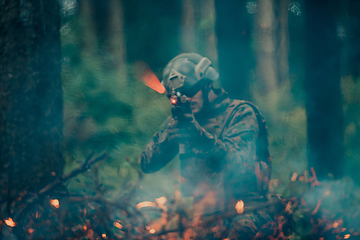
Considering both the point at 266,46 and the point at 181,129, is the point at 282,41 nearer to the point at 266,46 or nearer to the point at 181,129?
the point at 266,46

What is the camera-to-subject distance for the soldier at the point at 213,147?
2.28 m

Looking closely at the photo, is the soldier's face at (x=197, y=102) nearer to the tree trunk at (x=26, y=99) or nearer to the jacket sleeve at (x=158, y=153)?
the jacket sleeve at (x=158, y=153)

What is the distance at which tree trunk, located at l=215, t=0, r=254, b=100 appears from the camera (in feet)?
10.5

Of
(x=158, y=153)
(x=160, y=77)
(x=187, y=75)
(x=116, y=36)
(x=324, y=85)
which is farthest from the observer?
(x=116, y=36)

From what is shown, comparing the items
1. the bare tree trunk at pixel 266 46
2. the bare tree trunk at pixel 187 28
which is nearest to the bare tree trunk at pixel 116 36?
the bare tree trunk at pixel 187 28

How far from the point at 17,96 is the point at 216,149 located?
1.97m

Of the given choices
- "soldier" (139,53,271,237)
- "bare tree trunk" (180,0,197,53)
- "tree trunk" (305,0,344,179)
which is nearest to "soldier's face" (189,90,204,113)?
"soldier" (139,53,271,237)

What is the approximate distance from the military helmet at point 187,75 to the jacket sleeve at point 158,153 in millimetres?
408

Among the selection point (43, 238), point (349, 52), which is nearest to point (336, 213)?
point (349, 52)

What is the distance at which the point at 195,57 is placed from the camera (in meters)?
2.56

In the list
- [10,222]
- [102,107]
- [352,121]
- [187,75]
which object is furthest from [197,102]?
[10,222]

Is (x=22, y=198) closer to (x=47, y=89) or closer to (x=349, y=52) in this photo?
(x=47, y=89)

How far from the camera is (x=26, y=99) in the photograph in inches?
103

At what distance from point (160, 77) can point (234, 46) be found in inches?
38.8
